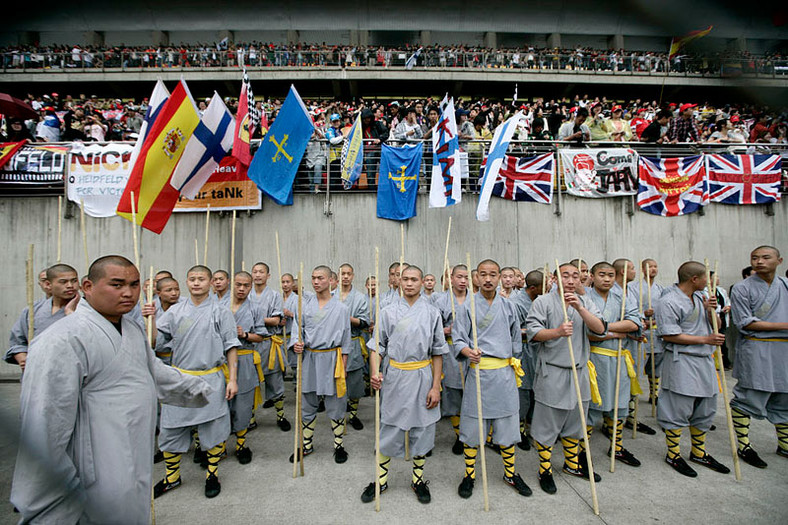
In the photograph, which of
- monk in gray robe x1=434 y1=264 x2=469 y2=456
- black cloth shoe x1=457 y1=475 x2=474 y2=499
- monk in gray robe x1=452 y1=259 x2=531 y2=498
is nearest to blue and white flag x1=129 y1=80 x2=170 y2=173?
monk in gray robe x1=434 y1=264 x2=469 y2=456

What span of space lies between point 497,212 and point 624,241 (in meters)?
3.04

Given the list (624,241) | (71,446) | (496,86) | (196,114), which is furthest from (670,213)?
(496,86)

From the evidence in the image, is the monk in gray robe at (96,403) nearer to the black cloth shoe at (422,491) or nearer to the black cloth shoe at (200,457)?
the black cloth shoe at (422,491)

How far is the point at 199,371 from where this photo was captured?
4.15 m

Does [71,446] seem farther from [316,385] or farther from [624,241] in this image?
[624,241]

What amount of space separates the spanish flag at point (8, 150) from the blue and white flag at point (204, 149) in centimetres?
529

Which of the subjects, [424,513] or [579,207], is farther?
[579,207]

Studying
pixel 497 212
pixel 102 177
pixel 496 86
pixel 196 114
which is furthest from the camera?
pixel 496 86

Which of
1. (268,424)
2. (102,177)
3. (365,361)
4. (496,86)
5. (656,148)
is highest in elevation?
(496,86)

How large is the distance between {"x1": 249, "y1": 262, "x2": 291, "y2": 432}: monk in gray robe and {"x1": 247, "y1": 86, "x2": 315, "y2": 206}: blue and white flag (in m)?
2.07

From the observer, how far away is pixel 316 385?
4.93 meters

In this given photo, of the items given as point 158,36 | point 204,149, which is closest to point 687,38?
point 158,36

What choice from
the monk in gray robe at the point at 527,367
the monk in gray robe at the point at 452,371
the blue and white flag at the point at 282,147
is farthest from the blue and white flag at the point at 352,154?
the monk in gray robe at the point at 527,367

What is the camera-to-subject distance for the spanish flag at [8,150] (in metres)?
8.57
